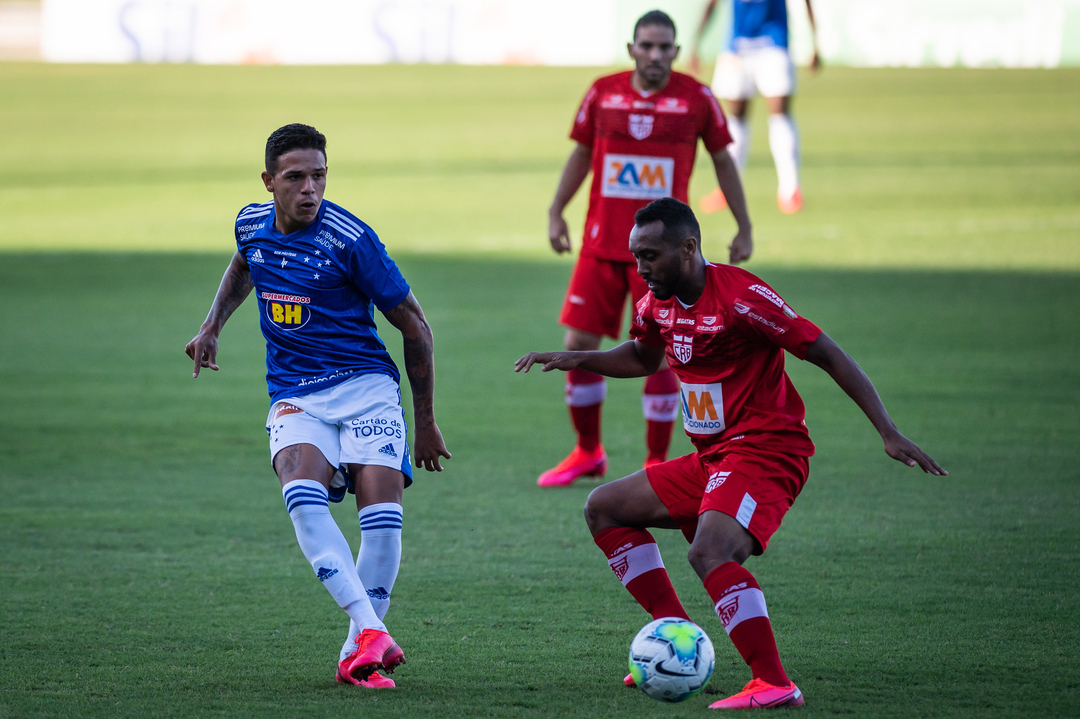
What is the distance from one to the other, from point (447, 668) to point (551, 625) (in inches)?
22.0

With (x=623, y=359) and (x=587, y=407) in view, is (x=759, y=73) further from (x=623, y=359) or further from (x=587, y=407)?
(x=623, y=359)

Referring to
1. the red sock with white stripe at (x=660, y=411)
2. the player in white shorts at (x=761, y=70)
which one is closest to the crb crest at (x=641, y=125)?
the red sock with white stripe at (x=660, y=411)

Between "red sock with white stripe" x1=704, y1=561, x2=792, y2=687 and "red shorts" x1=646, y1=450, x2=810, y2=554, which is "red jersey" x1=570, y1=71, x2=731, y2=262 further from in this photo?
"red sock with white stripe" x1=704, y1=561, x2=792, y2=687

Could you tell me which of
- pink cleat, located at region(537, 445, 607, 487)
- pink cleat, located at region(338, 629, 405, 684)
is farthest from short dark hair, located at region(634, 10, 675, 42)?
pink cleat, located at region(338, 629, 405, 684)

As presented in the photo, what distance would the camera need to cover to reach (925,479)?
7.07m

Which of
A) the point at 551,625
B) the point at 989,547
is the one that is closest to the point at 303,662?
the point at 551,625

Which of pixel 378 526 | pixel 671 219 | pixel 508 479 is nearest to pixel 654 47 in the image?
pixel 508 479

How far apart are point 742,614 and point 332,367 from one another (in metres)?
1.53

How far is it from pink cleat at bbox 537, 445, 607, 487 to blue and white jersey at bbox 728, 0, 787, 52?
1008 cm

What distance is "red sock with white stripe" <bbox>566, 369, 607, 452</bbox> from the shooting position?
284 inches

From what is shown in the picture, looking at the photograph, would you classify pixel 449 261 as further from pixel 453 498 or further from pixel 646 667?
pixel 646 667

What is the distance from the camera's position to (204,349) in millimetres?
4617

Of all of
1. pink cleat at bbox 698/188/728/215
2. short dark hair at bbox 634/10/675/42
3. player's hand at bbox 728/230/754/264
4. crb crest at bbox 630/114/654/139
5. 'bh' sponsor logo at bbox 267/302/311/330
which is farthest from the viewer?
pink cleat at bbox 698/188/728/215

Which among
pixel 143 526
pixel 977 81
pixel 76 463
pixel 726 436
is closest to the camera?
pixel 726 436
